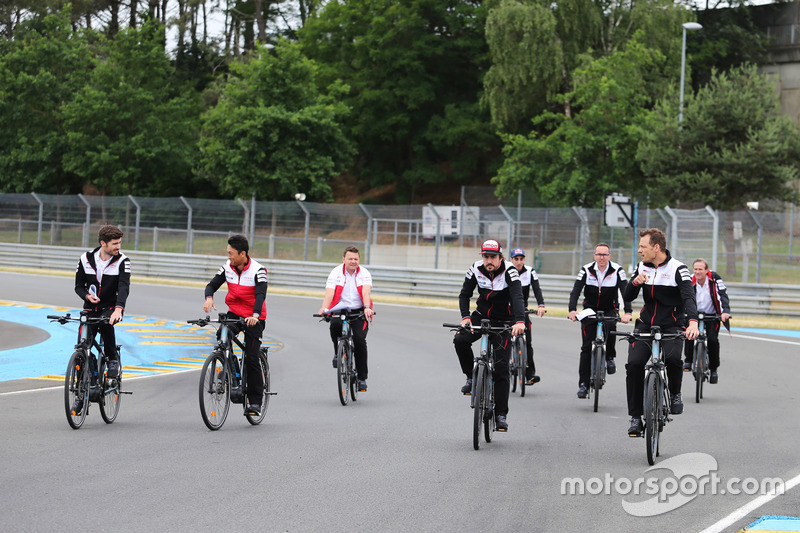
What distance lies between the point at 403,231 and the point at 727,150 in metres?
10.4

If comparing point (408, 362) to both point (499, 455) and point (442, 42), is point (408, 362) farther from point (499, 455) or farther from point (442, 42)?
point (442, 42)

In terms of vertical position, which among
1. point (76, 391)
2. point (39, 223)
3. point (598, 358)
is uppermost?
point (39, 223)

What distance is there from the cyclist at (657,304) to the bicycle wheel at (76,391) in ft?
15.3

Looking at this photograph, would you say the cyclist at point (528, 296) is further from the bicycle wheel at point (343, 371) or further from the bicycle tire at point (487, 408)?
the bicycle tire at point (487, 408)

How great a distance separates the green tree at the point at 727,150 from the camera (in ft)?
107

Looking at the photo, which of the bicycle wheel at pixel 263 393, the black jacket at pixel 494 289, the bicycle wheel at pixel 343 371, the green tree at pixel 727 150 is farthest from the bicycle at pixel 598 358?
the green tree at pixel 727 150

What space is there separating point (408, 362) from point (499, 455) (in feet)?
23.4

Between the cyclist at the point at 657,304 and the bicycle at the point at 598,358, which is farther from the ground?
the cyclist at the point at 657,304

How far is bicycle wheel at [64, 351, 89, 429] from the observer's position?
9016 millimetres

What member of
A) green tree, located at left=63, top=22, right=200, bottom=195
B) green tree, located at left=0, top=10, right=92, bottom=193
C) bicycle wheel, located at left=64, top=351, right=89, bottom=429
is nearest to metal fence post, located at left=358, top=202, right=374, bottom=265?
green tree, located at left=63, top=22, right=200, bottom=195

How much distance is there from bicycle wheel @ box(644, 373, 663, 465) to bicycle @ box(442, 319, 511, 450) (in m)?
1.31

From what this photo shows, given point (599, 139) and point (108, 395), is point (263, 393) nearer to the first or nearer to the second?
point (108, 395)

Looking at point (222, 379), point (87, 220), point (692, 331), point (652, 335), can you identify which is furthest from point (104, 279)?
point (87, 220)

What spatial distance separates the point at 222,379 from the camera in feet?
31.0
